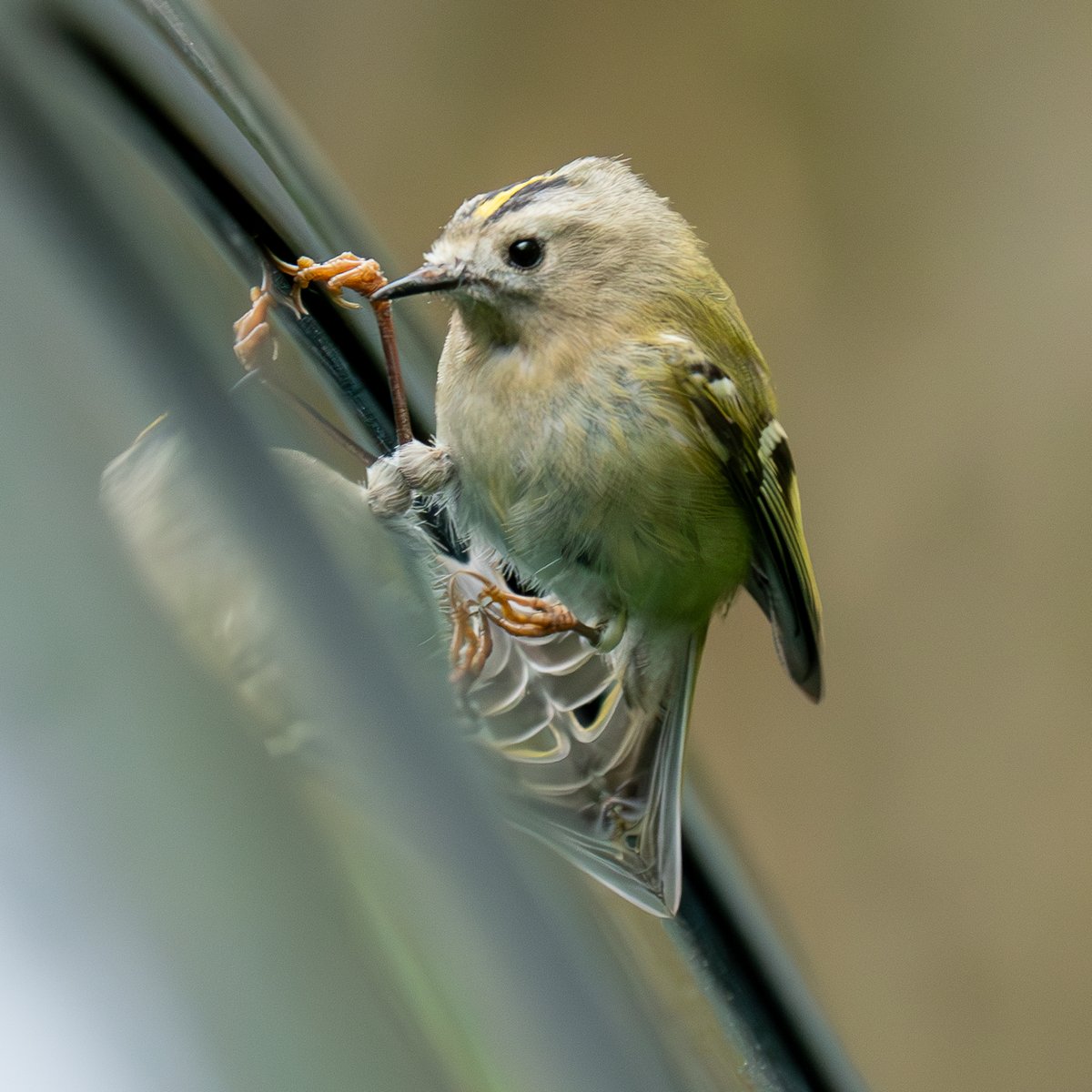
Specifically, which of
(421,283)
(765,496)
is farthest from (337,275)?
(765,496)

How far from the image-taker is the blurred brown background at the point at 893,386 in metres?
1.76

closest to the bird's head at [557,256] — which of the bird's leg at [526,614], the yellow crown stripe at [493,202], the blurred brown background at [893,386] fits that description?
the yellow crown stripe at [493,202]

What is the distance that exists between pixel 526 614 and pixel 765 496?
0.21 metres

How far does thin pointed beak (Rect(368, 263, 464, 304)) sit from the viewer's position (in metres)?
0.54

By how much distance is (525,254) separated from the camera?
2.18ft

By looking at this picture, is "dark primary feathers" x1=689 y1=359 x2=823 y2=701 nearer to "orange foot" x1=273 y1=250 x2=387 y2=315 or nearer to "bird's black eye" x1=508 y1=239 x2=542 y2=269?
"bird's black eye" x1=508 y1=239 x2=542 y2=269

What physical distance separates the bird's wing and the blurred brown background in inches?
38.4

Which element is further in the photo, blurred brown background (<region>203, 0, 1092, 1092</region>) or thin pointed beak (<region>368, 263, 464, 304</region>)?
blurred brown background (<region>203, 0, 1092, 1092</region>)

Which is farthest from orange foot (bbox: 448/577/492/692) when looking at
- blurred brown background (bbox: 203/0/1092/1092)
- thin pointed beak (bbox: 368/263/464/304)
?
blurred brown background (bbox: 203/0/1092/1092)

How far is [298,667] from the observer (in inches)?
11.4

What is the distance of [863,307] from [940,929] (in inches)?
33.8

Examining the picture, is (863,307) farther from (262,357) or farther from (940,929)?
(262,357)

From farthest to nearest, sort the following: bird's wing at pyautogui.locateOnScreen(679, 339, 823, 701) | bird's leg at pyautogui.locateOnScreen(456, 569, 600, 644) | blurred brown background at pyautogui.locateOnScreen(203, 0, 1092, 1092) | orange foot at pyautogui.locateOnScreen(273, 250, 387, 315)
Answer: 1. blurred brown background at pyautogui.locateOnScreen(203, 0, 1092, 1092)
2. bird's wing at pyautogui.locateOnScreen(679, 339, 823, 701)
3. bird's leg at pyautogui.locateOnScreen(456, 569, 600, 644)
4. orange foot at pyautogui.locateOnScreen(273, 250, 387, 315)

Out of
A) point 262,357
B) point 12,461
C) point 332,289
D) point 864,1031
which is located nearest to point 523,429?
point 332,289
